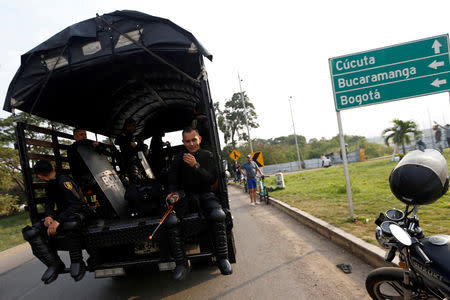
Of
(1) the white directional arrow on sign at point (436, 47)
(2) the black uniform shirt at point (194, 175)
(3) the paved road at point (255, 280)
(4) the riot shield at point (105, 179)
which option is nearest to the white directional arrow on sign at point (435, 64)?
(1) the white directional arrow on sign at point (436, 47)

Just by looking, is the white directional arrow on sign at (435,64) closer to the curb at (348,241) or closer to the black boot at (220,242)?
the curb at (348,241)

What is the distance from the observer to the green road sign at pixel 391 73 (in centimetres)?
471

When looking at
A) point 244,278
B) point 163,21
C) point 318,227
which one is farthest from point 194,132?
point 318,227

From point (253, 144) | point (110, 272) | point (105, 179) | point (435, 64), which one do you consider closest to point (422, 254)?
point (110, 272)

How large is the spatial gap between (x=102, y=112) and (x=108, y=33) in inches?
103

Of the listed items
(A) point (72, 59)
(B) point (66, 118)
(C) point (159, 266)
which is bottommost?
(C) point (159, 266)

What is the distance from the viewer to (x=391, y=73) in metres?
4.94

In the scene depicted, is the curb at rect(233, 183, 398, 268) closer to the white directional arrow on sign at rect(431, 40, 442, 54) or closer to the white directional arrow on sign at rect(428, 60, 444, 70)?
the white directional arrow on sign at rect(428, 60, 444, 70)

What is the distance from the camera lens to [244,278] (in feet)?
11.7

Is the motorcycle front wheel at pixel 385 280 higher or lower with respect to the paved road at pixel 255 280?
higher

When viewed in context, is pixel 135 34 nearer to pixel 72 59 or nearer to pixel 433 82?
pixel 72 59

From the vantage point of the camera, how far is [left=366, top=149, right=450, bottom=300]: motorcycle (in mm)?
1852

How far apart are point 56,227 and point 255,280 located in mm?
2580

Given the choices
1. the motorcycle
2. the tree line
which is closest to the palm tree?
the tree line
